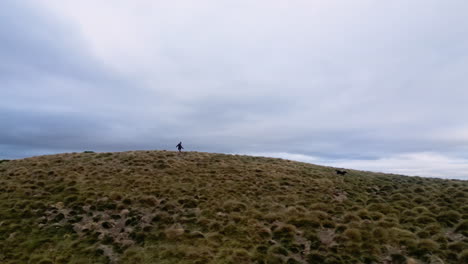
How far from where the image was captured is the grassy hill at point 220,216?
15922 mm

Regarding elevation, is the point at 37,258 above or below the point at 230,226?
below

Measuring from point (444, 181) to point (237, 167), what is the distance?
28.6 m

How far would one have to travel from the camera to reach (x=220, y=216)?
2148 centimetres

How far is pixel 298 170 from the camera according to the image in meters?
38.3

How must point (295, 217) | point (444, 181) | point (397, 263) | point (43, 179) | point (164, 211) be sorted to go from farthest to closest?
point (444, 181) < point (43, 179) < point (164, 211) < point (295, 217) < point (397, 263)

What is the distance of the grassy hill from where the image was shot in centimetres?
1592

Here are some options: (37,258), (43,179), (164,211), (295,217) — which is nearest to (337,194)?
(295,217)

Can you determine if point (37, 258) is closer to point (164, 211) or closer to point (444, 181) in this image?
point (164, 211)

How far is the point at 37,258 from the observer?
50.9ft

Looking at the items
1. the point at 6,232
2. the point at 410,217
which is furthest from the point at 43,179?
the point at 410,217

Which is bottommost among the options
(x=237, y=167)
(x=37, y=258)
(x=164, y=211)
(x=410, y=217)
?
(x=37, y=258)

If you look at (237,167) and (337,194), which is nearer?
(337,194)

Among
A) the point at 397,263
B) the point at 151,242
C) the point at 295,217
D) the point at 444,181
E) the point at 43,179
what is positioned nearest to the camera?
the point at 397,263

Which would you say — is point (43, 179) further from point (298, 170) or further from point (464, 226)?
point (464, 226)
